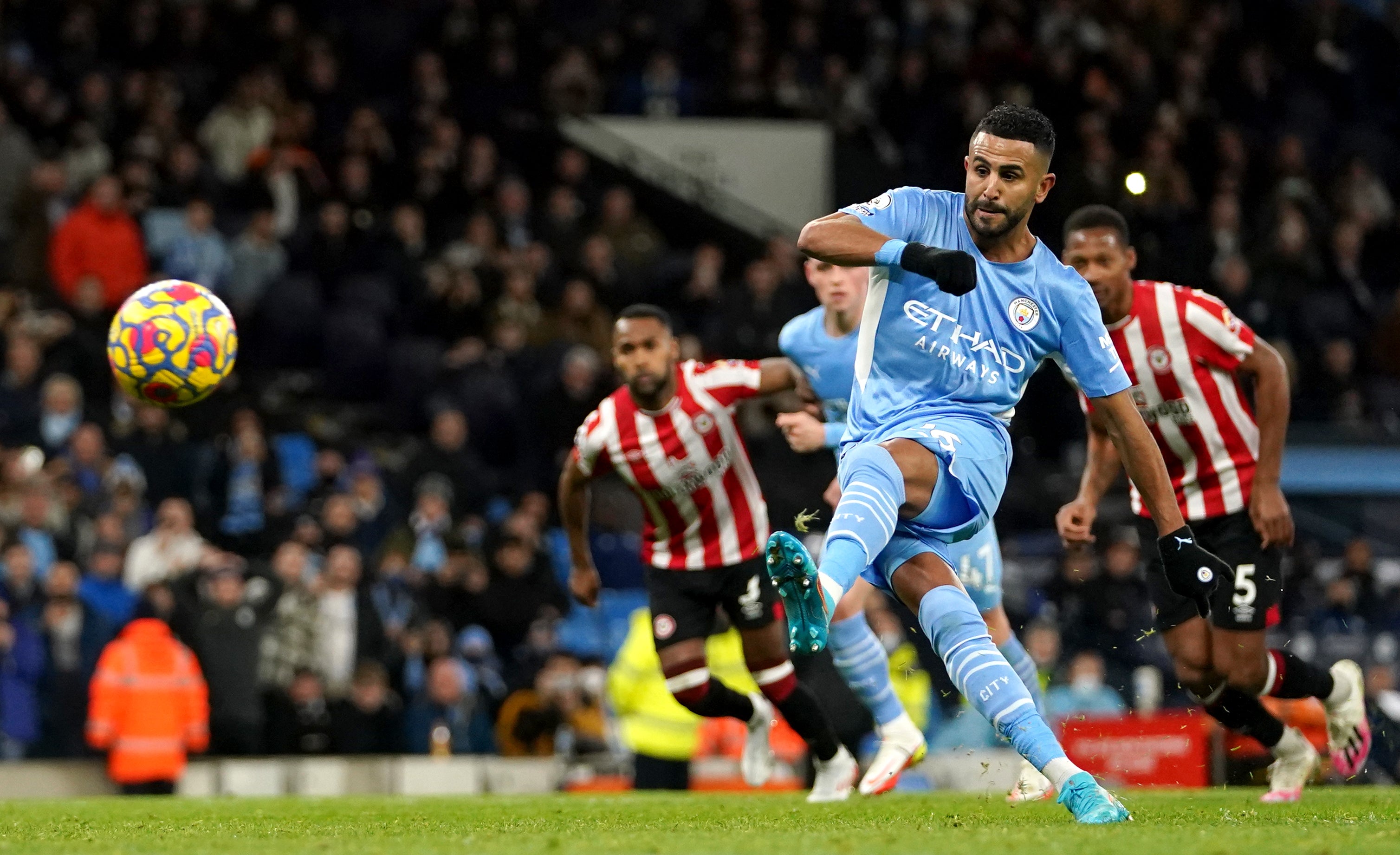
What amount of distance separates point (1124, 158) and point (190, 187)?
917 centimetres

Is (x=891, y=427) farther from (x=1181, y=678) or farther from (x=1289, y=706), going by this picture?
(x=1289, y=706)

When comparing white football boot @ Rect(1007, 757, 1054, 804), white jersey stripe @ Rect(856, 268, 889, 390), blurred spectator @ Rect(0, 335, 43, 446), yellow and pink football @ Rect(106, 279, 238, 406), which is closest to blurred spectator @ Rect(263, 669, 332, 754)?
blurred spectator @ Rect(0, 335, 43, 446)

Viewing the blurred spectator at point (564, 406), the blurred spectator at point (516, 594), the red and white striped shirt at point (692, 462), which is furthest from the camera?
the blurred spectator at point (564, 406)

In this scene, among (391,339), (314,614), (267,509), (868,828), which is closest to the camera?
(868,828)

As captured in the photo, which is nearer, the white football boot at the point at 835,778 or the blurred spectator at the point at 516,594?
the white football boot at the point at 835,778

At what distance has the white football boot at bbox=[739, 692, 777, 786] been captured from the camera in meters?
10.0

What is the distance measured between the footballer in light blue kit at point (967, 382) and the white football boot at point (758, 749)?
335 cm

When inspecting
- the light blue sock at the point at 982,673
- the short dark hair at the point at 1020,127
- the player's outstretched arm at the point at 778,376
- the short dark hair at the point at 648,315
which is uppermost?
the short dark hair at the point at 1020,127

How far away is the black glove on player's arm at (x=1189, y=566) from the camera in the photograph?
636 cm

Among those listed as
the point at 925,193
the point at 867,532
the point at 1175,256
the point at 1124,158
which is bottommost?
the point at 867,532

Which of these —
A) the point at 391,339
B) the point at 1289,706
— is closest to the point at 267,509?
the point at 391,339

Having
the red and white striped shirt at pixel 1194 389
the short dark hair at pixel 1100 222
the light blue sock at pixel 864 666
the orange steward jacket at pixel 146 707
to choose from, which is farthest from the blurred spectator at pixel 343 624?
the short dark hair at pixel 1100 222

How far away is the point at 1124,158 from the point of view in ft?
64.5

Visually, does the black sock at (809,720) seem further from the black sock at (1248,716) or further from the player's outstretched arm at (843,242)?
the player's outstretched arm at (843,242)
